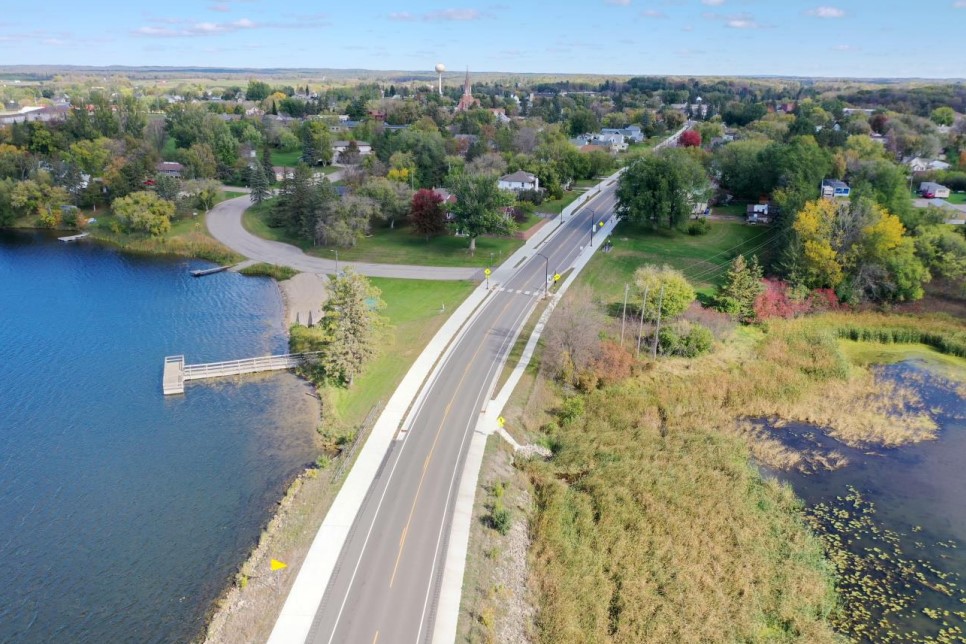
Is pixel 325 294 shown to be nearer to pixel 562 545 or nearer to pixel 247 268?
pixel 247 268

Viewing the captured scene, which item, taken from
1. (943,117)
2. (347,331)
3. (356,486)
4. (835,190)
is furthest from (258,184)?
(943,117)

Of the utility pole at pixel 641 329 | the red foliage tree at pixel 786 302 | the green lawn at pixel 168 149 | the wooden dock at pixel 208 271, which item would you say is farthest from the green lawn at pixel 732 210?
the green lawn at pixel 168 149

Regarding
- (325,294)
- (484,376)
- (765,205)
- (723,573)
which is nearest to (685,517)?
(723,573)

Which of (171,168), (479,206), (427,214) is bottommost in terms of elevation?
(427,214)

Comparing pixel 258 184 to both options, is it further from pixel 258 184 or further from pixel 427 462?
pixel 427 462

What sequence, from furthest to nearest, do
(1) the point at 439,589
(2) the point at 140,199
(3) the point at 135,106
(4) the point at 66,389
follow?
(3) the point at 135,106 < (2) the point at 140,199 < (4) the point at 66,389 < (1) the point at 439,589

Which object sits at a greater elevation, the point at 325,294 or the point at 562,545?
the point at 325,294

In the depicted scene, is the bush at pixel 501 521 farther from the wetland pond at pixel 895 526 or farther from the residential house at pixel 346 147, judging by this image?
the residential house at pixel 346 147

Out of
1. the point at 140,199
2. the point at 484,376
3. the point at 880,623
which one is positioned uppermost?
the point at 140,199
